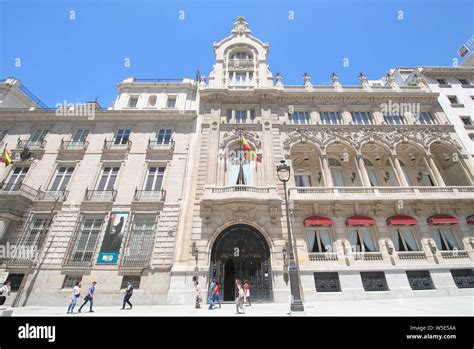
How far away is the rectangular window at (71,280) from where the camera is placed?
15.9m

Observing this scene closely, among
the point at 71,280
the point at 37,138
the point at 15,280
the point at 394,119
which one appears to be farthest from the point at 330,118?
the point at 37,138

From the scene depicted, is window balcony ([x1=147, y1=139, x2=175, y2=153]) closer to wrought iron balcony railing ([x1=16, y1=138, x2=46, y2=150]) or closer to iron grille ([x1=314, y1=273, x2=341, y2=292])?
wrought iron balcony railing ([x1=16, y1=138, x2=46, y2=150])

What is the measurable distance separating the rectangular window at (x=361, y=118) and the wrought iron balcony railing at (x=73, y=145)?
28212 mm

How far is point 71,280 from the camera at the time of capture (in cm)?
1602

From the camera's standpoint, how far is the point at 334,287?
1554 centimetres

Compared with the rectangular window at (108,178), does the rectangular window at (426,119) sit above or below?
above

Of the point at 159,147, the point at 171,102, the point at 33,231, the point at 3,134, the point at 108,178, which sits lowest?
the point at 33,231

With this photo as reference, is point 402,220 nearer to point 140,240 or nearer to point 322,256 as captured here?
point 322,256

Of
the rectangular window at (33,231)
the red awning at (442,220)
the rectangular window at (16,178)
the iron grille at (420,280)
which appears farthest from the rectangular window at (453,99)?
the rectangular window at (16,178)

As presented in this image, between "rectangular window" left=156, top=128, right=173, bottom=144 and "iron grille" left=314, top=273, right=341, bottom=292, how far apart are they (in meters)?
18.1

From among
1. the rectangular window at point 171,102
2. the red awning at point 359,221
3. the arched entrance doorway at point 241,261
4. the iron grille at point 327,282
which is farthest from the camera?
the rectangular window at point 171,102

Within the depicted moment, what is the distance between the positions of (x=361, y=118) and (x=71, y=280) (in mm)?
30639

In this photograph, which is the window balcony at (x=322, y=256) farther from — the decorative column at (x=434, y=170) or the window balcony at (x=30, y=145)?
the window balcony at (x=30, y=145)

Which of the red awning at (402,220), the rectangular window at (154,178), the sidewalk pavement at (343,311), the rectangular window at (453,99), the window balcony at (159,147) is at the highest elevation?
the rectangular window at (453,99)
